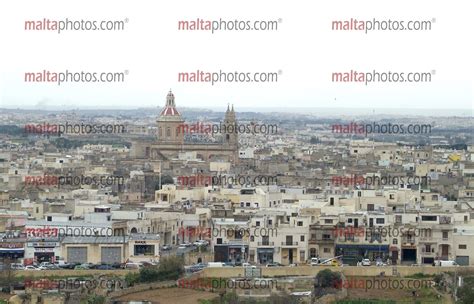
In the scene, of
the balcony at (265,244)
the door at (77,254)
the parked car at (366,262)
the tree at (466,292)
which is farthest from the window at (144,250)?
the tree at (466,292)

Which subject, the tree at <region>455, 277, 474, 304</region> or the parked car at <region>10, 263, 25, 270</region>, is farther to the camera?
the parked car at <region>10, 263, 25, 270</region>

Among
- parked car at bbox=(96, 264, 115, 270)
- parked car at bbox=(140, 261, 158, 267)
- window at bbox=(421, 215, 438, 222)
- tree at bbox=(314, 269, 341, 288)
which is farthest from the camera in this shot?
window at bbox=(421, 215, 438, 222)

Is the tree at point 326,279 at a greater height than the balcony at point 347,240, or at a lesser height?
lesser

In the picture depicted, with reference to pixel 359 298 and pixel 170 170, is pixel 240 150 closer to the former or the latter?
pixel 170 170

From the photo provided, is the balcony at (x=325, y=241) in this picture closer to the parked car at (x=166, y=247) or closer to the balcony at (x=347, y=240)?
the balcony at (x=347, y=240)

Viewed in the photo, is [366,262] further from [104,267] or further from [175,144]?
[175,144]

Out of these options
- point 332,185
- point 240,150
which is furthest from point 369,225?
point 240,150

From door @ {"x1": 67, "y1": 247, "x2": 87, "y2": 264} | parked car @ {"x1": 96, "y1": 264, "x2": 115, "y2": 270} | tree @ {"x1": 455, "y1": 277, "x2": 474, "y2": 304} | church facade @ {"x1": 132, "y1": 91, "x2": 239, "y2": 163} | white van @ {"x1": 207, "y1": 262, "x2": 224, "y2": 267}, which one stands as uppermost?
church facade @ {"x1": 132, "y1": 91, "x2": 239, "y2": 163}

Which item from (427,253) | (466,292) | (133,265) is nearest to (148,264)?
(133,265)

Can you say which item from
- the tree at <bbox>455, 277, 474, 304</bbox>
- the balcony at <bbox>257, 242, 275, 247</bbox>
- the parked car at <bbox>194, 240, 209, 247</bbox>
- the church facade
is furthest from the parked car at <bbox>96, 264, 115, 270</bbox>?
the church facade

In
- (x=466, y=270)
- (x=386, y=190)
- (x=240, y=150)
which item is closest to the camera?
(x=466, y=270)

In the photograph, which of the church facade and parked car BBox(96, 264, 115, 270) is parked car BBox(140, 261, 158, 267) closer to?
parked car BBox(96, 264, 115, 270)
